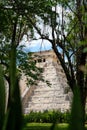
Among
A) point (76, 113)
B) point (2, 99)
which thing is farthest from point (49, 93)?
point (76, 113)

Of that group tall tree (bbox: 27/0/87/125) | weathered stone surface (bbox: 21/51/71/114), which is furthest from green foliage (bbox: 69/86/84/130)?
weathered stone surface (bbox: 21/51/71/114)

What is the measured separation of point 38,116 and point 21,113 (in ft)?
85.6

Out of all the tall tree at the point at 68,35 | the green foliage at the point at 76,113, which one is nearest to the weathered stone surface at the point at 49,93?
the tall tree at the point at 68,35

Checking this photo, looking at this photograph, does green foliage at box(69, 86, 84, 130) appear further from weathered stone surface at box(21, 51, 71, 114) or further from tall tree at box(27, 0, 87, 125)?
weathered stone surface at box(21, 51, 71, 114)

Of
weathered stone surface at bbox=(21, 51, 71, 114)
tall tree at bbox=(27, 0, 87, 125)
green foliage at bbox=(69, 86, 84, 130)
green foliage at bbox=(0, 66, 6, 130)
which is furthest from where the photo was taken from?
weathered stone surface at bbox=(21, 51, 71, 114)

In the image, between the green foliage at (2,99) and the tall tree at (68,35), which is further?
the tall tree at (68,35)

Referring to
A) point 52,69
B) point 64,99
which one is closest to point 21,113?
point 64,99

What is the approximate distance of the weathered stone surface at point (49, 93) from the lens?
4116 cm

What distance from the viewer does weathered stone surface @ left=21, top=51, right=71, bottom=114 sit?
4116cm

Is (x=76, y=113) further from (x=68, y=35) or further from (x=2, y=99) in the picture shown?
(x=68, y=35)

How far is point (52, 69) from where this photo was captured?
44.1 metres

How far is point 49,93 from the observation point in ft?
140

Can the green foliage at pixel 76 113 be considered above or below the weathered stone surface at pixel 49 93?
below

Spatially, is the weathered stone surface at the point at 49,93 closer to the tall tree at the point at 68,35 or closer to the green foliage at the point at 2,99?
the tall tree at the point at 68,35
